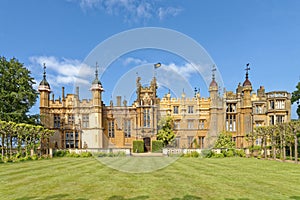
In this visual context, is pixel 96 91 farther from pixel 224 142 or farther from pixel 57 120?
pixel 224 142

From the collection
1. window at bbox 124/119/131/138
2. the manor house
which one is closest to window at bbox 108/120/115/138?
the manor house

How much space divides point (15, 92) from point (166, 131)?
18.4 m

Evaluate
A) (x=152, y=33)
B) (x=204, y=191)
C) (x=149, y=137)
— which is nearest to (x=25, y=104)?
(x=149, y=137)

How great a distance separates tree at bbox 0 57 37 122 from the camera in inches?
912

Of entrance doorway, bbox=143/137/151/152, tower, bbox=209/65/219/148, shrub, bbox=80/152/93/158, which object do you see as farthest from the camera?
entrance doorway, bbox=143/137/151/152

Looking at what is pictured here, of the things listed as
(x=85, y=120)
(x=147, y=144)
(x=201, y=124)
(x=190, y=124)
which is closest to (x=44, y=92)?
(x=85, y=120)

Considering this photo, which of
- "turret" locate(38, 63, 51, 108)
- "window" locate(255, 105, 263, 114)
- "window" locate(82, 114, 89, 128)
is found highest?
"turret" locate(38, 63, 51, 108)

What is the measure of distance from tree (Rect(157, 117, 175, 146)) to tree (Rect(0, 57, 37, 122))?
15817 mm

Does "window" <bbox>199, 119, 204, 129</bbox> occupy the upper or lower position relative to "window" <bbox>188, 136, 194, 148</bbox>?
upper

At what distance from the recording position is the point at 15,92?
24.2m

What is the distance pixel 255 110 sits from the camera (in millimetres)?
29594

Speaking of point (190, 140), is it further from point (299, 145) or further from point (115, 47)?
point (115, 47)

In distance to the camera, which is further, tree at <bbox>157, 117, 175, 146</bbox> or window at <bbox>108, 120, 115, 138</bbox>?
window at <bbox>108, 120, 115, 138</bbox>

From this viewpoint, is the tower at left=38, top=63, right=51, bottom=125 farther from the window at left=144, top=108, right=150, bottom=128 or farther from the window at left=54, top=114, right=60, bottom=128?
the window at left=144, top=108, right=150, bottom=128
